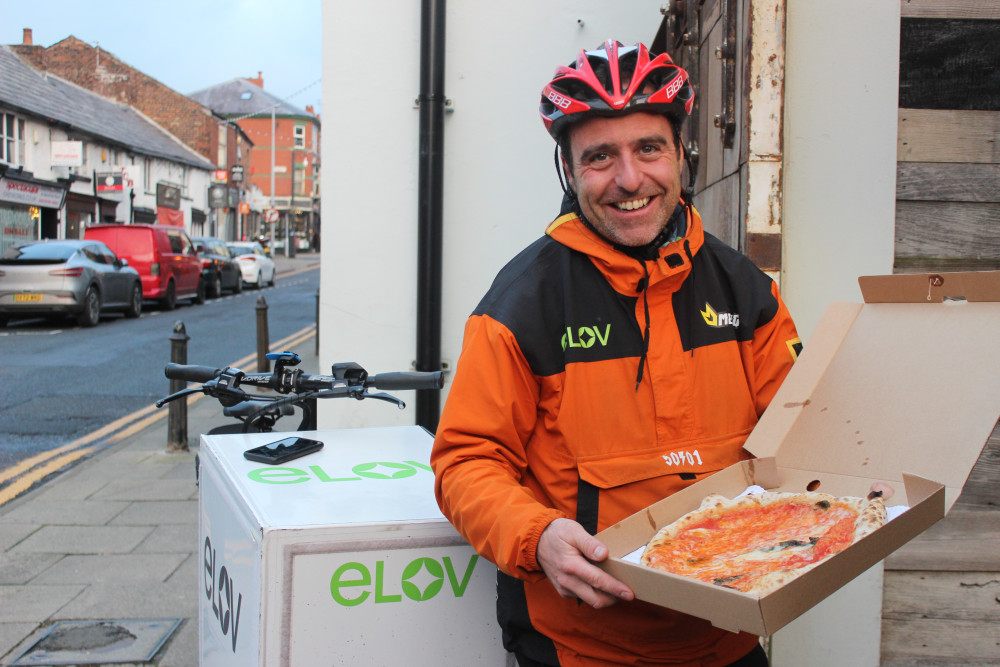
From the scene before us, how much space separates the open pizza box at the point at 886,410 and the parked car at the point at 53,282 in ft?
52.9

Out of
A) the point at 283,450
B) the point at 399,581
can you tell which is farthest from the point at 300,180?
the point at 399,581

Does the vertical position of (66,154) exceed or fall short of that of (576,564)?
it exceeds it

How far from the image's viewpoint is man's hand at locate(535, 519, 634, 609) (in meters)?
1.44

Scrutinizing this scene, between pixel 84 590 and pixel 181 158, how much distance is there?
42.1 metres

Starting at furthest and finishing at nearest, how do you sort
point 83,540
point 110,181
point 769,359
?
point 110,181 → point 83,540 → point 769,359

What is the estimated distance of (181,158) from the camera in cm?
4291

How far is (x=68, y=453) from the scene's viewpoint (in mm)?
7434

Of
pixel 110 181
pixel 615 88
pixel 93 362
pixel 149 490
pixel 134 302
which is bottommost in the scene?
pixel 149 490

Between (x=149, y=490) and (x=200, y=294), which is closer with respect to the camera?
(x=149, y=490)

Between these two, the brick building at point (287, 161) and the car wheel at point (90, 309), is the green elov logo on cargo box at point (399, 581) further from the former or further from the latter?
the brick building at point (287, 161)

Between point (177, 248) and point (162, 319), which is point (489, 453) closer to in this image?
point (162, 319)

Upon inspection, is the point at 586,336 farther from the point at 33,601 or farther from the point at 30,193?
the point at 30,193

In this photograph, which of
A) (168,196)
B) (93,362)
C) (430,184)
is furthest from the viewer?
(168,196)

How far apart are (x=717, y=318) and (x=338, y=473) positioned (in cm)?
103
